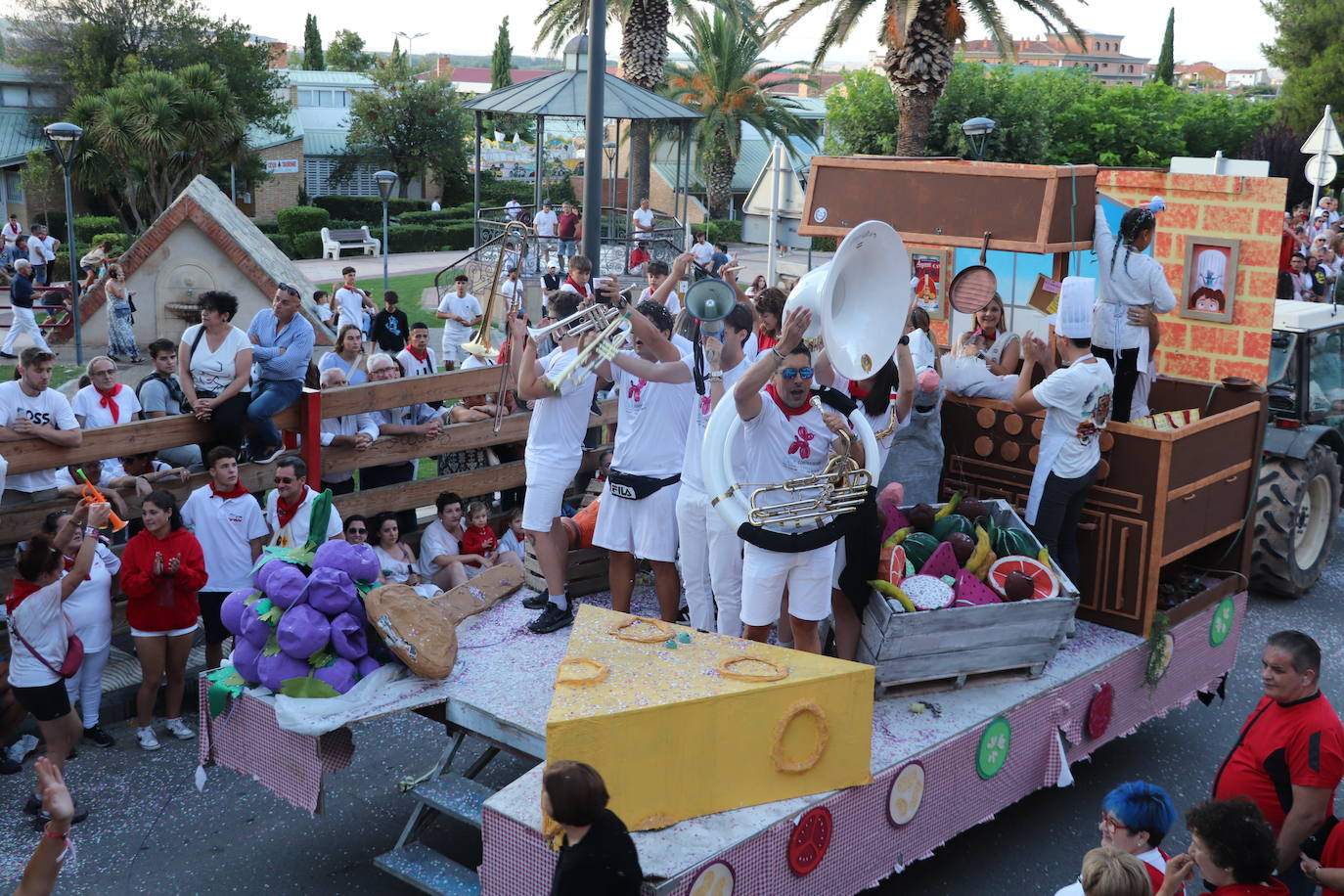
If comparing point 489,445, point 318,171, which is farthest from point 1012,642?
point 318,171

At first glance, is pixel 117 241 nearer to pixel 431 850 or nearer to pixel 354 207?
pixel 354 207

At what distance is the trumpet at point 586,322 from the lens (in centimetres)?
578

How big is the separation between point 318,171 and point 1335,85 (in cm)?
4012

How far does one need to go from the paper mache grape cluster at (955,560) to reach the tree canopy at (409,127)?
1851 inches

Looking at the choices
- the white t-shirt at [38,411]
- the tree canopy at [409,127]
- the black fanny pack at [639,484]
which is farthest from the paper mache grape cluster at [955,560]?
the tree canopy at [409,127]

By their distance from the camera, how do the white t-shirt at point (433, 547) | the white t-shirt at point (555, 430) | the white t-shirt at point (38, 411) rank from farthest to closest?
the white t-shirt at point (433, 547) → the white t-shirt at point (38, 411) → the white t-shirt at point (555, 430)

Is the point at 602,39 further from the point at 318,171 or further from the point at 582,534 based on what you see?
the point at 318,171

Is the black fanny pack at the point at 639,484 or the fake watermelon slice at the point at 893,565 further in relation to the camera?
the black fanny pack at the point at 639,484

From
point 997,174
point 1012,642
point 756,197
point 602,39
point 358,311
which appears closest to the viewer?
point 1012,642

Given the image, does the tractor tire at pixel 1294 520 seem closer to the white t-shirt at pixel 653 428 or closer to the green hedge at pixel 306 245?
the white t-shirt at pixel 653 428

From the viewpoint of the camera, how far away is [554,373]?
602 centimetres

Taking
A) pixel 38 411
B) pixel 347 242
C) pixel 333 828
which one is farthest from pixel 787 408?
pixel 347 242

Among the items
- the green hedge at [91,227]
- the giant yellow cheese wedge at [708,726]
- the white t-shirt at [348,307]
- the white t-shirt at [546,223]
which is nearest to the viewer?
the giant yellow cheese wedge at [708,726]

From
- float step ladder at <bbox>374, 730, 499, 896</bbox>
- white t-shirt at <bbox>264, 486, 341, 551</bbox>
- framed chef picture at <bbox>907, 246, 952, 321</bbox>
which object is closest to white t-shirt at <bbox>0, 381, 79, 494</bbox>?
white t-shirt at <bbox>264, 486, 341, 551</bbox>
